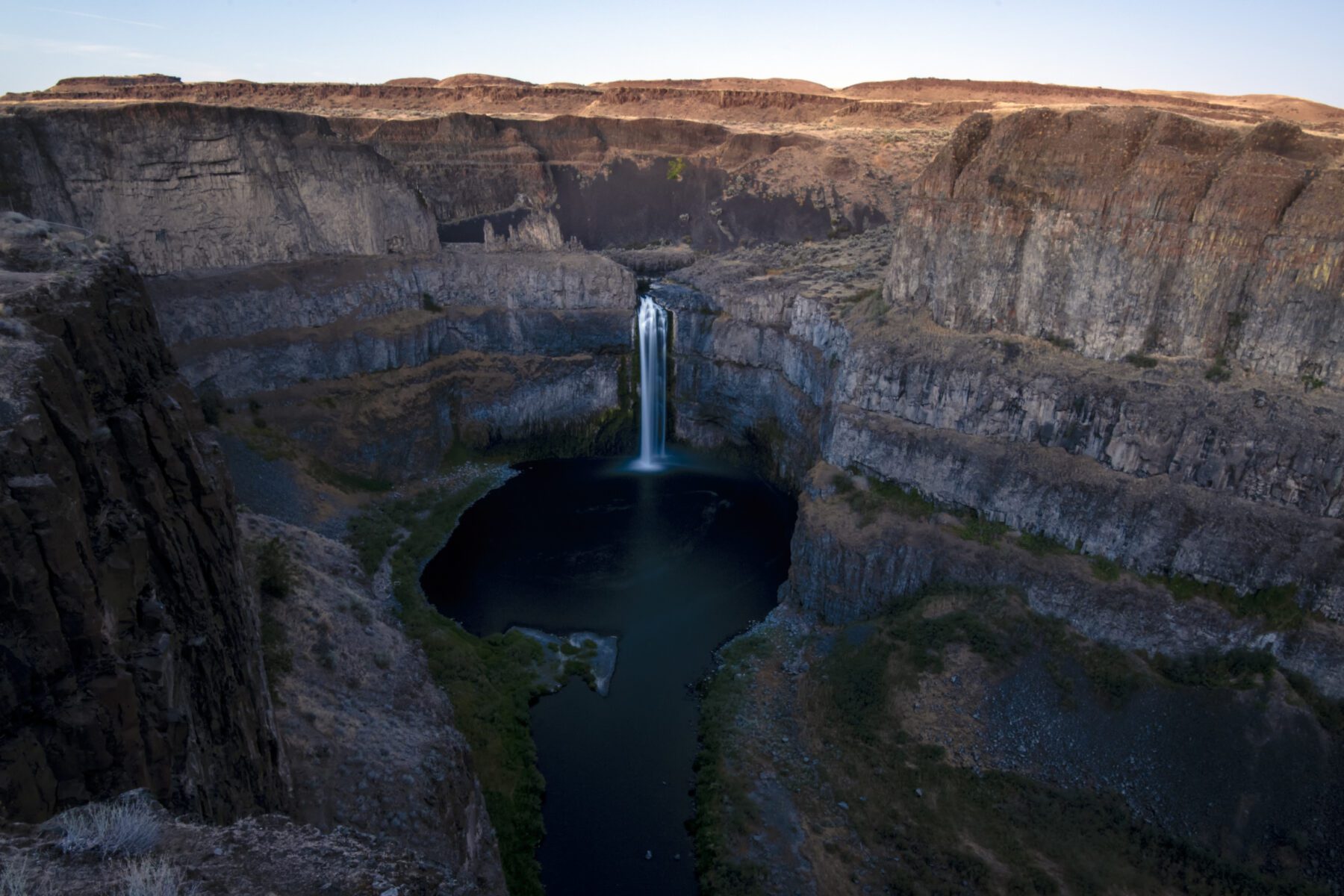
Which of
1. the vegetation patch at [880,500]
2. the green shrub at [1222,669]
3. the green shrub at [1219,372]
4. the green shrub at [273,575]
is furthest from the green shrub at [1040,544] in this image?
the green shrub at [273,575]

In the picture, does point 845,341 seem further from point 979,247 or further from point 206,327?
point 206,327

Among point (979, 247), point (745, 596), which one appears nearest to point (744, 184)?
point (979, 247)

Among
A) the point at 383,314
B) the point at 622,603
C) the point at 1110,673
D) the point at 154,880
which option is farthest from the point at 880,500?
the point at 383,314

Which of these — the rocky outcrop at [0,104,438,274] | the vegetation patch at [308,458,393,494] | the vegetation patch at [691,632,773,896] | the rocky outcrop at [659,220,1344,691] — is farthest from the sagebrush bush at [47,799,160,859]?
the rocky outcrop at [0,104,438,274]

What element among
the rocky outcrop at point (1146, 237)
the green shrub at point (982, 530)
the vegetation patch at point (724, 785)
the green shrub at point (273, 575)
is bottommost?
the vegetation patch at point (724, 785)

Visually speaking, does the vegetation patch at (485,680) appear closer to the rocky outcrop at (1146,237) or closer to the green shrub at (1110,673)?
the green shrub at (1110,673)

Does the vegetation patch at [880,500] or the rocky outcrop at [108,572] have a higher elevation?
the rocky outcrop at [108,572]

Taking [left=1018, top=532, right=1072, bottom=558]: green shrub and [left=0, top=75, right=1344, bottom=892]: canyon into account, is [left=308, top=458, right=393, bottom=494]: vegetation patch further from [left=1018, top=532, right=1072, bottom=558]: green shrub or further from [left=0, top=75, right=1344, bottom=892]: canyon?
[left=1018, top=532, right=1072, bottom=558]: green shrub

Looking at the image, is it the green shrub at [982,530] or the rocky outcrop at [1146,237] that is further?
the green shrub at [982,530]
